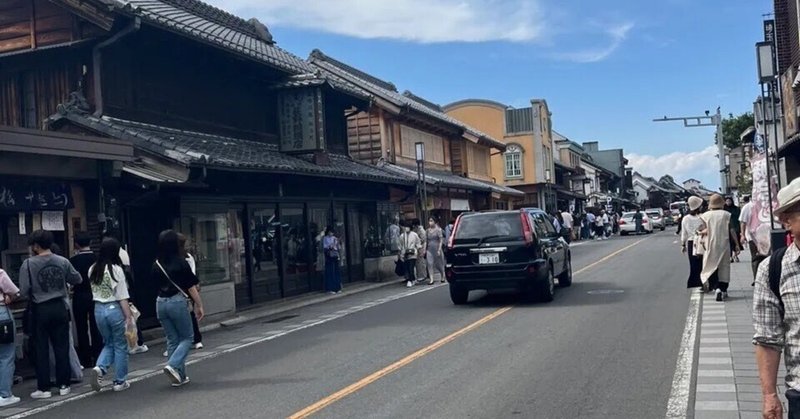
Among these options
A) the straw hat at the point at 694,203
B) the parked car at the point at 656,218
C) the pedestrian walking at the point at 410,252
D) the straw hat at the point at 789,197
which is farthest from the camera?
the parked car at the point at 656,218

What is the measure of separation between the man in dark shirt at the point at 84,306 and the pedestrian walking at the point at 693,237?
33.9ft

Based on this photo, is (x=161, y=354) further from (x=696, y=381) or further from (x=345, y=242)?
(x=345, y=242)

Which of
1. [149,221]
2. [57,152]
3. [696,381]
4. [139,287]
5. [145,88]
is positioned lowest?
[696,381]

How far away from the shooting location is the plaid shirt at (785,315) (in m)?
3.33

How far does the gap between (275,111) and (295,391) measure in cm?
1390

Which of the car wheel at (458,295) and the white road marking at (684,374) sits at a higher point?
the car wheel at (458,295)

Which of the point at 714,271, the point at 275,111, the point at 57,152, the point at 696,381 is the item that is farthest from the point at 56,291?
the point at 275,111

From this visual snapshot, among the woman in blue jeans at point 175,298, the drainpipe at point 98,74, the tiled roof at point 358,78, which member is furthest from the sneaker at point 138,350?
the tiled roof at point 358,78

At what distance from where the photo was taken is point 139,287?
45.7 ft

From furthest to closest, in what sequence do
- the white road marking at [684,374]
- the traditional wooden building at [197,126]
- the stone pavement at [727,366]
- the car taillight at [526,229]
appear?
the car taillight at [526,229]
the traditional wooden building at [197,126]
the white road marking at [684,374]
the stone pavement at [727,366]

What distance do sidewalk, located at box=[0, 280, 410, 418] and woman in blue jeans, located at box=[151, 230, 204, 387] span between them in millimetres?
1029

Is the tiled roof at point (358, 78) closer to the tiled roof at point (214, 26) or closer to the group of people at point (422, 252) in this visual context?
the tiled roof at point (214, 26)

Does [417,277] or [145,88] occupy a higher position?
[145,88]

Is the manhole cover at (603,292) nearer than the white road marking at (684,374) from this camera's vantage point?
No
